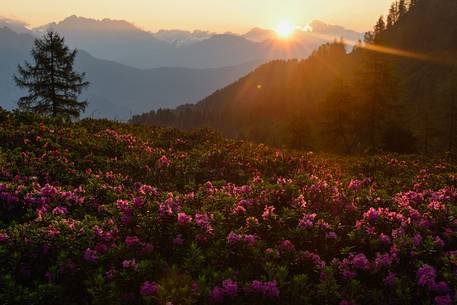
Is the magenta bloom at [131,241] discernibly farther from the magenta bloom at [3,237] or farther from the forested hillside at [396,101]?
the forested hillside at [396,101]

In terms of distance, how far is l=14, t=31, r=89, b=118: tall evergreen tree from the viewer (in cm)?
4950

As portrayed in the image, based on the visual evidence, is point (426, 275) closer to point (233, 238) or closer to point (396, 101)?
point (233, 238)

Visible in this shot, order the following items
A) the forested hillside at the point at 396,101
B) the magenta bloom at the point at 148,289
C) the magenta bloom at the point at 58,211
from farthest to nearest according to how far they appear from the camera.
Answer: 1. the forested hillside at the point at 396,101
2. the magenta bloom at the point at 58,211
3. the magenta bloom at the point at 148,289

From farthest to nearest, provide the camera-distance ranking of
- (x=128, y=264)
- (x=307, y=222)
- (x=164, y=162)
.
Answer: (x=164, y=162) < (x=307, y=222) < (x=128, y=264)

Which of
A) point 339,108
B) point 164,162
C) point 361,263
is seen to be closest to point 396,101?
point 339,108

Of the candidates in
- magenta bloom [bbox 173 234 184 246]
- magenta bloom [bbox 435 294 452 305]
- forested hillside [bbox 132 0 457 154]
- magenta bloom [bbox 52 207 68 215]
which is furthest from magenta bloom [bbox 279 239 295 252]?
forested hillside [bbox 132 0 457 154]

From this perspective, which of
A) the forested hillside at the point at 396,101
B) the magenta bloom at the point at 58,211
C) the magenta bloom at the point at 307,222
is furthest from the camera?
the forested hillside at the point at 396,101

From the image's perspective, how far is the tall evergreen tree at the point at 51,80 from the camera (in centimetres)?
4950

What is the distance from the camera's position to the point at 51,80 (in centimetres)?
4994

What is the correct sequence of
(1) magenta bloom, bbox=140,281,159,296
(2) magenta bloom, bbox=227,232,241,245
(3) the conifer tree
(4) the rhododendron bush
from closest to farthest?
(1) magenta bloom, bbox=140,281,159,296, (4) the rhododendron bush, (2) magenta bloom, bbox=227,232,241,245, (3) the conifer tree

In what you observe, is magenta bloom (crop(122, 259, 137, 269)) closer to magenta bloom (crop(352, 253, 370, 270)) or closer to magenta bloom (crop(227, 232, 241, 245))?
magenta bloom (crop(227, 232, 241, 245))

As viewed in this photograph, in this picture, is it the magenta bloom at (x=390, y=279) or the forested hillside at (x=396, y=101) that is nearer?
the magenta bloom at (x=390, y=279)

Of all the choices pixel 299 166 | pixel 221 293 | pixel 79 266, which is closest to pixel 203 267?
pixel 221 293

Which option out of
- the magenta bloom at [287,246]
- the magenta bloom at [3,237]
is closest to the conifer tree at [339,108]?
the magenta bloom at [287,246]
